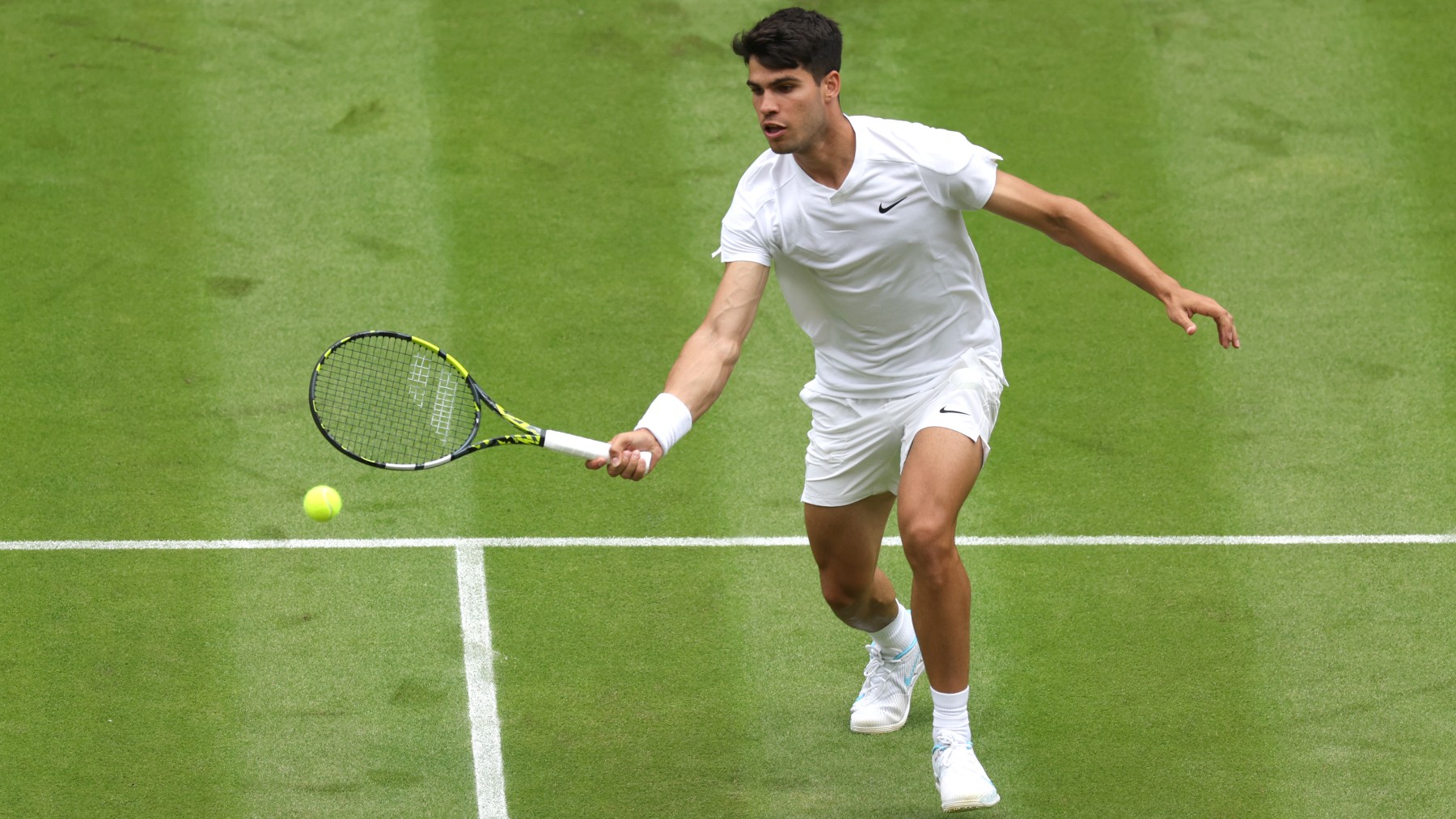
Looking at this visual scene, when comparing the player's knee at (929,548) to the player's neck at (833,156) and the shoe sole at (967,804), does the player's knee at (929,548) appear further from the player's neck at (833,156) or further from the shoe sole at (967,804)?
the player's neck at (833,156)

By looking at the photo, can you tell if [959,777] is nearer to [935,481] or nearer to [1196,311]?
[935,481]

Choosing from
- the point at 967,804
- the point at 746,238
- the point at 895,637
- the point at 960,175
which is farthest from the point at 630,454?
the point at 895,637

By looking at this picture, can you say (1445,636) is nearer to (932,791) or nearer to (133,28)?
(932,791)

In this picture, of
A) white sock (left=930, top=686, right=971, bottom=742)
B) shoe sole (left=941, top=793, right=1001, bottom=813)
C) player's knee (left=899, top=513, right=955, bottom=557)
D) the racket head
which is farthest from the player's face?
shoe sole (left=941, top=793, right=1001, bottom=813)

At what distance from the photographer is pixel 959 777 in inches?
236

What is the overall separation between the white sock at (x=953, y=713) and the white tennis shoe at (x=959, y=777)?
0.02 m

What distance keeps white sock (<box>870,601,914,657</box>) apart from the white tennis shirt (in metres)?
0.95

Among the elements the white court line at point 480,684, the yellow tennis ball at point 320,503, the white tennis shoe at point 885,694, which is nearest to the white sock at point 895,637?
the white tennis shoe at point 885,694

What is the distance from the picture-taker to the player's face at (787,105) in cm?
591

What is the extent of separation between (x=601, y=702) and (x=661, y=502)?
1.40 m

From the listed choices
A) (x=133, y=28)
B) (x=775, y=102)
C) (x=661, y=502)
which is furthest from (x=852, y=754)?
(x=133, y=28)

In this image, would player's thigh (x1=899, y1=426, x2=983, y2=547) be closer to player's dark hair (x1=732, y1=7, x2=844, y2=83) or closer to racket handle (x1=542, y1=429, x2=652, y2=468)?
racket handle (x1=542, y1=429, x2=652, y2=468)

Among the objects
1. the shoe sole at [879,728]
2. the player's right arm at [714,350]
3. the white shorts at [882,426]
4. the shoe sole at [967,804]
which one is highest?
the player's right arm at [714,350]

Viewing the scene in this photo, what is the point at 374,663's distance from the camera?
7.16m
